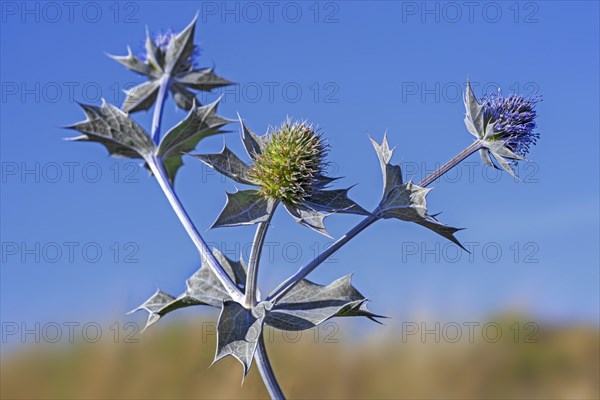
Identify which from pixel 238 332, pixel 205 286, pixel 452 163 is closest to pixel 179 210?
pixel 205 286

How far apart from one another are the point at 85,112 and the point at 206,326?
5.55ft

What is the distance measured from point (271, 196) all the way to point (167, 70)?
0.80 metres

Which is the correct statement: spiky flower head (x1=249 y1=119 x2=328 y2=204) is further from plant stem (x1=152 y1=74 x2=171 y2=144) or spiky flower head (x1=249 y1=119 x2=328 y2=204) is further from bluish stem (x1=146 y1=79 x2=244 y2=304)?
plant stem (x1=152 y1=74 x2=171 y2=144)

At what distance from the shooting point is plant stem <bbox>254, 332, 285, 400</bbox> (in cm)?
159

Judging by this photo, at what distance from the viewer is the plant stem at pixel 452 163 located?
1.72 metres

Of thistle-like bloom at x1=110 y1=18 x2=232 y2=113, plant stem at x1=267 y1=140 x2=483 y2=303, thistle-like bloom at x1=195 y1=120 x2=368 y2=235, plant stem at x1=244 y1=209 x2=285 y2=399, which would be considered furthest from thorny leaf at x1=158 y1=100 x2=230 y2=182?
plant stem at x1=267 y1=140 x2=483 y2=303

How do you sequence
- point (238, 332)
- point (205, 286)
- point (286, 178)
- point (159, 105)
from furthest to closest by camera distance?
point (159, 105)
point (205, 286)
point (286, 178)
point (238, 332)

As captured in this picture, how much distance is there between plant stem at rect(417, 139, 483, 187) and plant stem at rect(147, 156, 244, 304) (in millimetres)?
574

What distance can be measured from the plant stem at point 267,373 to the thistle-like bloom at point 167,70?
104 centimetres

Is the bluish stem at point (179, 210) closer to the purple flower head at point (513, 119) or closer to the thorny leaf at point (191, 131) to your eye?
the thorny leaf at point (191, 131)

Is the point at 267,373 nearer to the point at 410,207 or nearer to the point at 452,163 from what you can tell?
the point at 410,207

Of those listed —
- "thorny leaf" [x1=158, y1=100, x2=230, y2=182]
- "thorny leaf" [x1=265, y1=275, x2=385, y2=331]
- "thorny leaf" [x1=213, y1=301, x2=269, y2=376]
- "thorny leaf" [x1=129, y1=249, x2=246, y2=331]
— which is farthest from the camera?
"thorny leaf" [x1=158, y1=100, x2=230, y2=182]

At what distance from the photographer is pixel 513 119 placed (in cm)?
193

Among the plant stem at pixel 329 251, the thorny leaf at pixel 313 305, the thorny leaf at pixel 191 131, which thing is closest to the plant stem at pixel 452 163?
the plant stem at pixel 329 251
